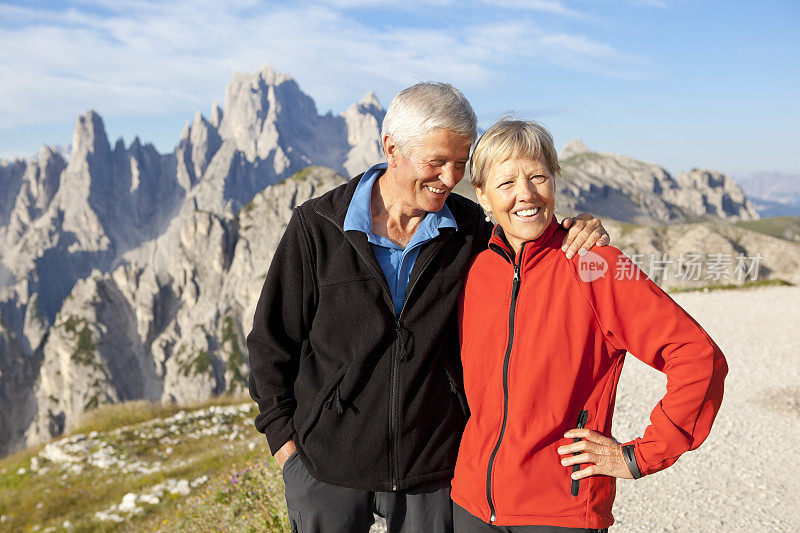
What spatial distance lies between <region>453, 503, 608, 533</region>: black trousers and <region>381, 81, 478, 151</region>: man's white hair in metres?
2.33

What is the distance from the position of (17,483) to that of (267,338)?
14.3m

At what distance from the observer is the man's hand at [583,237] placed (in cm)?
287

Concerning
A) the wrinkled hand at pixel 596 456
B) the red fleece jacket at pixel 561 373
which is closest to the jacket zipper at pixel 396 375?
the red fleece jacket at pixel 561 373

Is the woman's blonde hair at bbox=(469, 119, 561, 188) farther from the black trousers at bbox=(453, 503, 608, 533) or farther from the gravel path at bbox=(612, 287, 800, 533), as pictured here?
the gravel path at bbox=(612, 287, 800, 533)

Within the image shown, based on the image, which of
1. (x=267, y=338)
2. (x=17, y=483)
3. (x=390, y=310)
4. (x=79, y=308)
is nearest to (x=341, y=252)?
(x=390, y=310)

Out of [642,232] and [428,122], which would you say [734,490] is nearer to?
[428,122]

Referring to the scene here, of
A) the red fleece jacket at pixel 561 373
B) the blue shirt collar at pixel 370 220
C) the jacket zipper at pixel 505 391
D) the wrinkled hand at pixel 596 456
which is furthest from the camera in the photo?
the blue shirt collar at pixel 370 220

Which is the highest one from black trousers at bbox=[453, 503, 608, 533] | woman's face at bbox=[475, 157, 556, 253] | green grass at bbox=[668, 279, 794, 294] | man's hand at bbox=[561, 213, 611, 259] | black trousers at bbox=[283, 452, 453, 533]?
woman's face at bbox=[475, 157, 556, 253]

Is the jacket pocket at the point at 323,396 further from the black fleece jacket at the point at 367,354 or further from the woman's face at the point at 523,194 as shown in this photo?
the woman's face at the point at 523,194

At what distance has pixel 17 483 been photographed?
1327cm

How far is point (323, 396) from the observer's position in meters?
3.38

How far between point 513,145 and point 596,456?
1.82 meters

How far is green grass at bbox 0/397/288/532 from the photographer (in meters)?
7.54

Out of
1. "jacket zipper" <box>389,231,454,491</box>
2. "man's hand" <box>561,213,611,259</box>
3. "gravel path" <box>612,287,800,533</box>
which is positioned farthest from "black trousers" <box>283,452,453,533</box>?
"gravel path" <box>612,287,800,533</box>
